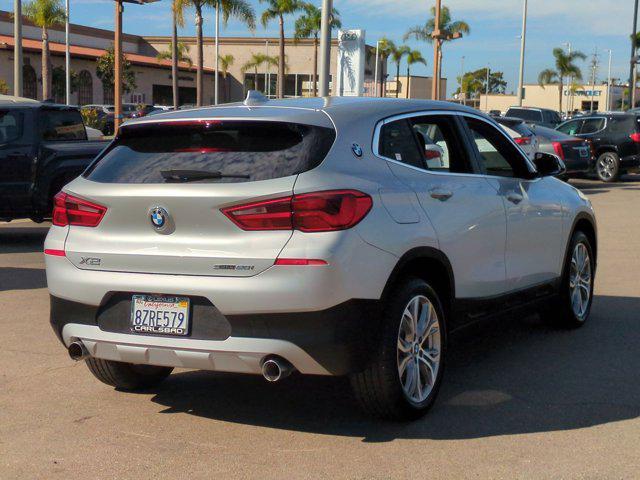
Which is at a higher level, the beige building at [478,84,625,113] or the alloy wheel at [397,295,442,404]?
the beige building at [478,84,625,113]

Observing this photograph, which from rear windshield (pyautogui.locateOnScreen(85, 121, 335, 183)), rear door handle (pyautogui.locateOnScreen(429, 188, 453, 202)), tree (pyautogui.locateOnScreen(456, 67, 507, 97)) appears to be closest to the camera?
rear windshield (pyautogui.locateOnScreen(85, 121, 335, 183))

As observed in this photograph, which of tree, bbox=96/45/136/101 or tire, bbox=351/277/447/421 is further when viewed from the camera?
tree, bbox=96/45/136/101

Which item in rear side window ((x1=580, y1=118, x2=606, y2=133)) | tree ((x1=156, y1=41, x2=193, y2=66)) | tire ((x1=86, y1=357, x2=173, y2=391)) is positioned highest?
tree ((x1=156, y1=41, x2=193, y2=66))

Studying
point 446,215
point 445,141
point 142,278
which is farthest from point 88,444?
point 445,141

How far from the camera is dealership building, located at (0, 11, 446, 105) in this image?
6819 centimetres

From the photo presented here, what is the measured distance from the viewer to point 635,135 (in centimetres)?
2605

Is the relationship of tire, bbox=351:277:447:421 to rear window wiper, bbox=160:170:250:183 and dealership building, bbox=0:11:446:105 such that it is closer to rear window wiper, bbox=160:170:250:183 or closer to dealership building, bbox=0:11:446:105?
rear window wiper, bbox=160:170:250:183

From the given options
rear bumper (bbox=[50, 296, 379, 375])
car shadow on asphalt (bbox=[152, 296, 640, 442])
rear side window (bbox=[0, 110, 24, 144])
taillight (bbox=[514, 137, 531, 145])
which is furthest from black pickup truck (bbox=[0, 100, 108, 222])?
taillight (bbox=[514, 137, 531, 145])

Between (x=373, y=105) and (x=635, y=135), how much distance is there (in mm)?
22185

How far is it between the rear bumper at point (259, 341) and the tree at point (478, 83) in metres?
151

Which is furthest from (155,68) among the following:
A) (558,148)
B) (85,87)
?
(558,148)

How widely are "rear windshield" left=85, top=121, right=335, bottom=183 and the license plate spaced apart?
0.60m

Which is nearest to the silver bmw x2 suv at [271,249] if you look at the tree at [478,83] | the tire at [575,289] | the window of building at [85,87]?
the tire at [575,289]

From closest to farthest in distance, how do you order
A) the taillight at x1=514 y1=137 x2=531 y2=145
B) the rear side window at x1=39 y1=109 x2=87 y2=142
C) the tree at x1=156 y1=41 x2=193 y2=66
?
the rear side window at x1=39 y1=109 x2=87 y2=142 < the taillight at x1=514 y1=137 x2=531 y2=145 < the tree at x1=156 y1=41 x2=193 y2=66
